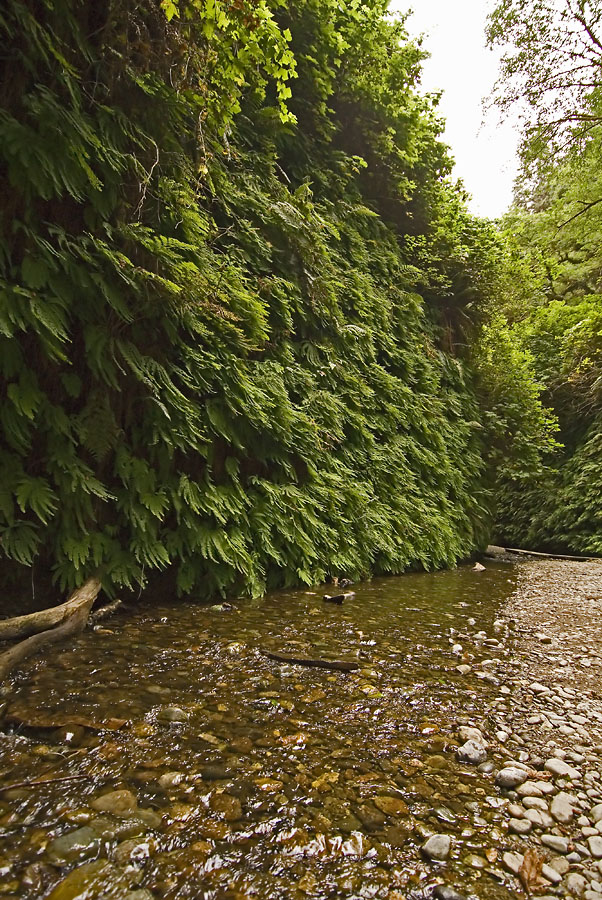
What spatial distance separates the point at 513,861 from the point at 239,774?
83 centimetres

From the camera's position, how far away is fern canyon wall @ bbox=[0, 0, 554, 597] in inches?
109

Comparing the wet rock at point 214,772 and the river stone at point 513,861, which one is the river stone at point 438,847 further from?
the wet rock at point 214,772

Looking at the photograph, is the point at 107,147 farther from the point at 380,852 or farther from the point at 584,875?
the point at 584,875

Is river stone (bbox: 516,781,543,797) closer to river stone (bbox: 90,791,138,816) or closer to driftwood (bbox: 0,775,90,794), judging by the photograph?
river stone (bbox: 90,791,138,816)

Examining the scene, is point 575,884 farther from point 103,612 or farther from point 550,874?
point 103,612

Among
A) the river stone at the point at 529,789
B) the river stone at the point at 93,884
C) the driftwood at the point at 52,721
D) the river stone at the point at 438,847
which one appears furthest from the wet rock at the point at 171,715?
the river stone at the point at 529,789

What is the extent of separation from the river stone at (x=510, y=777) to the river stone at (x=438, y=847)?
1.25 ft

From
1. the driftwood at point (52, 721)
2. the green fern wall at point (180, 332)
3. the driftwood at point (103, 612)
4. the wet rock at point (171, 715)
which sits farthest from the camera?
the driftwood at point (103, 612)

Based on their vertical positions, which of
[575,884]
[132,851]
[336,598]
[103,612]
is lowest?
[575,884]

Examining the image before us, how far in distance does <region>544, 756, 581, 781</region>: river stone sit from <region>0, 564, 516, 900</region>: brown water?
11.0 inches

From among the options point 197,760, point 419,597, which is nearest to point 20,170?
point 197,760

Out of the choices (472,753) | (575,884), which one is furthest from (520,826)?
(472,753)

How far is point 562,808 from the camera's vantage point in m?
1.41

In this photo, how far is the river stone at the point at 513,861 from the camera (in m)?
1.18
